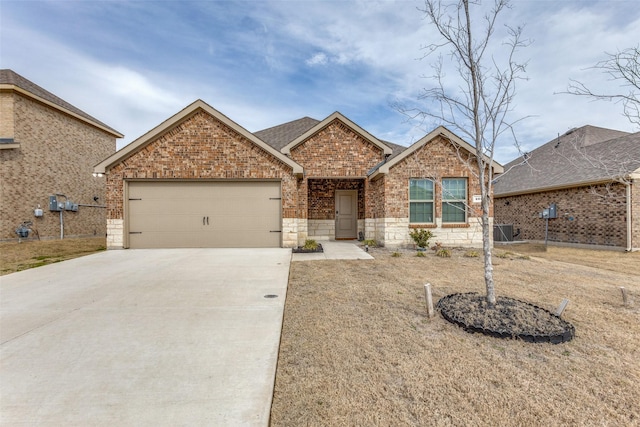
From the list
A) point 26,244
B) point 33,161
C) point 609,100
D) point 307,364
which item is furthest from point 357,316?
point 33,161

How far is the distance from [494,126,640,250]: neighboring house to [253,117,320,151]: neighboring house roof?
10.2 metres

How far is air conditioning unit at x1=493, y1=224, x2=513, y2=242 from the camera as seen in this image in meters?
14.0

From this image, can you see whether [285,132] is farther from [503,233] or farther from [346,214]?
[503,233]

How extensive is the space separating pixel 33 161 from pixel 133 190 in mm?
7978

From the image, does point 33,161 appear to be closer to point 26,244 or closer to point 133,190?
point 26,244

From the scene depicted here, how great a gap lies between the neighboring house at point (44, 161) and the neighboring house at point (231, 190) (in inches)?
268

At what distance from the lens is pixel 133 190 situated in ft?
33.8

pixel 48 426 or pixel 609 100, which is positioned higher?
pixel 609 100

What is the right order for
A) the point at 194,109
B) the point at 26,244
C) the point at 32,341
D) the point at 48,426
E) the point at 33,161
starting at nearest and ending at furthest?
the point at 48,426 → the point at 32,341 → the point at 194,109 → the point at 26,244 → the point at 33,161

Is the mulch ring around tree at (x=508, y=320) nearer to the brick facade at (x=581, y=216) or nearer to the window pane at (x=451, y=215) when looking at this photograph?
the window pane at (x=451, y=215)

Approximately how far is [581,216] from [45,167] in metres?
25.6

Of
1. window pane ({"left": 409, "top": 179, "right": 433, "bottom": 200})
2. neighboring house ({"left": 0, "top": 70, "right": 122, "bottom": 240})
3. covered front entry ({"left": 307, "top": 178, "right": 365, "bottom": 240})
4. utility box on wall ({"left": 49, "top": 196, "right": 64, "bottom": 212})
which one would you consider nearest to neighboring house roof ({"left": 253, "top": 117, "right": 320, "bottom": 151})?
covered front entry ({"left": 307, "top": 178, "right": 365, "bottom": 240})

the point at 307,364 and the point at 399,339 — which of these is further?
the point at 399,339

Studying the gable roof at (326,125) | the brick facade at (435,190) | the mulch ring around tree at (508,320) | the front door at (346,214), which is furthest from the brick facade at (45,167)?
the mulch ring around tree at (508,320)
